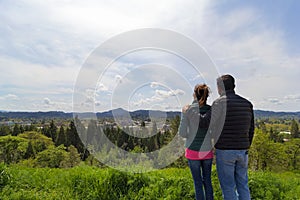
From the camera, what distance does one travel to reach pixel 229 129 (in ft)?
10.2

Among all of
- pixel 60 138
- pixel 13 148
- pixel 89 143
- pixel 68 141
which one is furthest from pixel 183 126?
pixel 13 148

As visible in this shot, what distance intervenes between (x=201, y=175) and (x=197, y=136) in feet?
1.93

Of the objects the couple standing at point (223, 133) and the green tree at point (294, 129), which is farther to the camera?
the green tree at point (294, 129)

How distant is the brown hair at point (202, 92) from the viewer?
127 inches

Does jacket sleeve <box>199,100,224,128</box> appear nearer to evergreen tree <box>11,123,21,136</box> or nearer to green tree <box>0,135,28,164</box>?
green tree <box>0,135,28,164</box>

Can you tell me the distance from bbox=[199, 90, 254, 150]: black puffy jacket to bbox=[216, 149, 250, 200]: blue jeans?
0.09 meters

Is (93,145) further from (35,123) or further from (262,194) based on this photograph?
(35,123)

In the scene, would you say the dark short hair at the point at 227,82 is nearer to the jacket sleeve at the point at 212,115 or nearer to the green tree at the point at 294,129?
the jacket sleeve at the point at 212,115

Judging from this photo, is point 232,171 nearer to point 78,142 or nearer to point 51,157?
point 78,142

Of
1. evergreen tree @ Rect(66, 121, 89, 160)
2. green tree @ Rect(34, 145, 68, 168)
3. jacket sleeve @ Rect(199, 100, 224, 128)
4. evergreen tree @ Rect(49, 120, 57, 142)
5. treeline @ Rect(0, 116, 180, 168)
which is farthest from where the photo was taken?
evergreen tree @ Rect(49, 120, 57, 142)

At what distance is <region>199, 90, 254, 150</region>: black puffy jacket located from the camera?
3.08m

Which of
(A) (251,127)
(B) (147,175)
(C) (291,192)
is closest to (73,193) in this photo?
(B) (147,175)

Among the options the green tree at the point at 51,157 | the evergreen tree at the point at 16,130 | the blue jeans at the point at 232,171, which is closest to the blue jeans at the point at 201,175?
the blue jeans at the point at 232,171

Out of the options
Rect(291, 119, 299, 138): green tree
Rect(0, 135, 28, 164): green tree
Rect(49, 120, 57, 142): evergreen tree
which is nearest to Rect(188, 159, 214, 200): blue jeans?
Rect(0, 135, 28, 164): green tree
